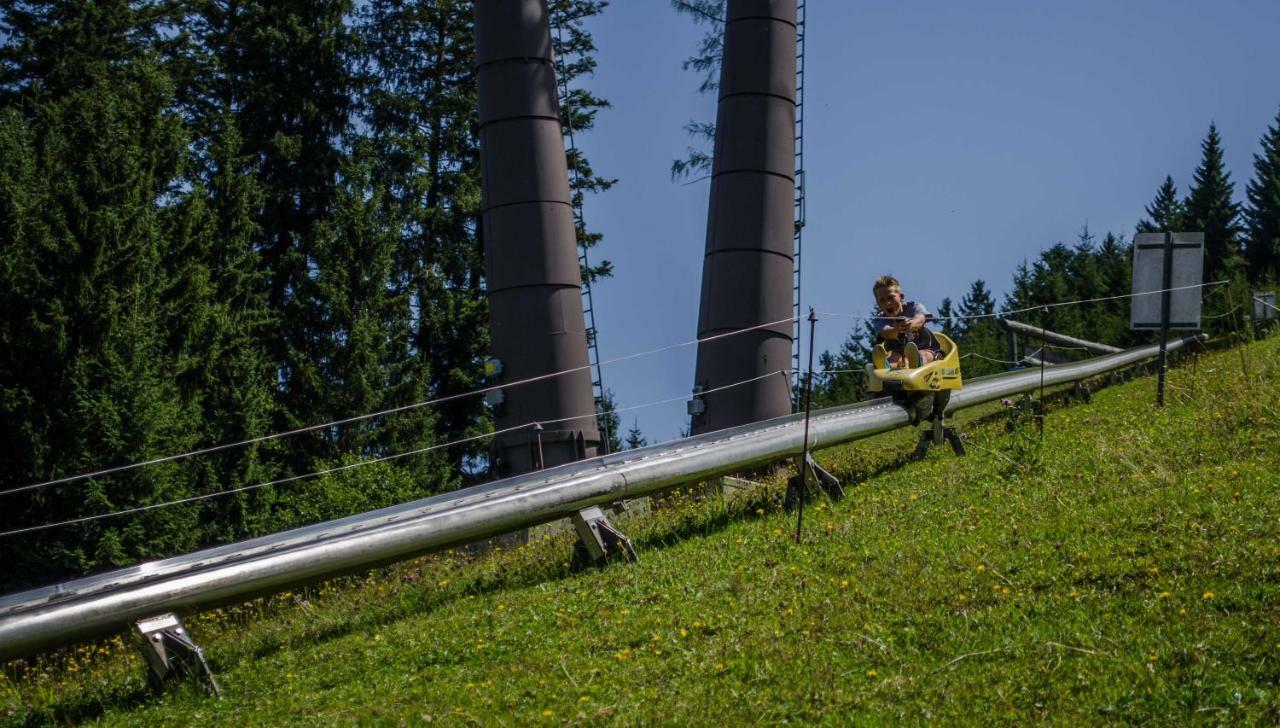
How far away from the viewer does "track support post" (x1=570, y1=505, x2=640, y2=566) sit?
10.4 meters

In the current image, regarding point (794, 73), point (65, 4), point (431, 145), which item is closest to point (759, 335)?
point (794, 73)

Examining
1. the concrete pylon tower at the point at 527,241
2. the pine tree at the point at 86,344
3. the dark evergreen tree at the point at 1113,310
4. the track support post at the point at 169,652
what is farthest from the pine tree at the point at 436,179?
the dark evergreen tree at the point at 1113,310

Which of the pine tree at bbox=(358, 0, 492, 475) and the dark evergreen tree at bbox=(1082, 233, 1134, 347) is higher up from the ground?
the pine tree at bbox=(358, 0, 492, 475)

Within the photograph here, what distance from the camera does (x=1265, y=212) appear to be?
79.2m

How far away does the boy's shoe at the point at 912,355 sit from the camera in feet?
45.8

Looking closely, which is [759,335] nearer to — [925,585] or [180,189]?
[925,585]

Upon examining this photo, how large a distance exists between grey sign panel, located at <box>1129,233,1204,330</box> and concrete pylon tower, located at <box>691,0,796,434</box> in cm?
550

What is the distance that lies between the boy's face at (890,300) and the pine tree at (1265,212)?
62652 mm

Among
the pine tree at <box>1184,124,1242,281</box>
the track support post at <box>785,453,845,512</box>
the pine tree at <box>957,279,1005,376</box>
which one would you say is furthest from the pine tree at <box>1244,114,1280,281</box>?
the track support post at <box>785,453,845,512</box>

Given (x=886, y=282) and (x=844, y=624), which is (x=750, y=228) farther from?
(x=844, y=624)

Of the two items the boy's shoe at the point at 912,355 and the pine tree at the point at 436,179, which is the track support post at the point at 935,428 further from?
the pine tree at the point at 436,179

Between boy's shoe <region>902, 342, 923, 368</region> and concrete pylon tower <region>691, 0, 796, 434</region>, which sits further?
concrete pylon tower <region>691, 0, 796, 434</region>

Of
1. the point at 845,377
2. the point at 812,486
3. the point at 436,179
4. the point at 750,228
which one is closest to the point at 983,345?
the point at 845,377

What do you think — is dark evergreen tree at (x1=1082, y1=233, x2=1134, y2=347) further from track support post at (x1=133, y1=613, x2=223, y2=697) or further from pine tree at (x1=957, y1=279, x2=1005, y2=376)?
track support post at (x1=133, y1=613, x2=223, y2=697)
